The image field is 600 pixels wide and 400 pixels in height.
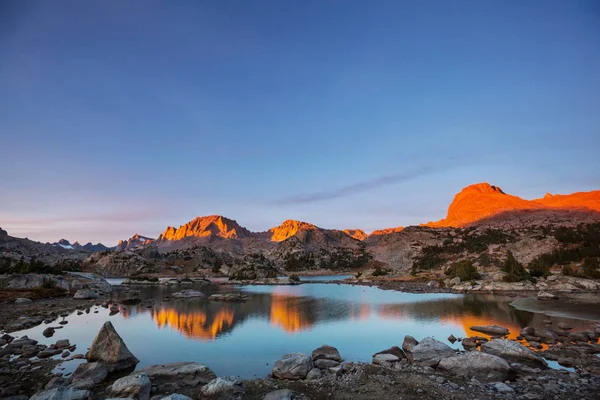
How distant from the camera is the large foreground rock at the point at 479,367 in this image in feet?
56.6

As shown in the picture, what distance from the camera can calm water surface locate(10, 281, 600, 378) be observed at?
1014 inches

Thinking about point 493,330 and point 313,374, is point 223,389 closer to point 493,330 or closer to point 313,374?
point 313,374

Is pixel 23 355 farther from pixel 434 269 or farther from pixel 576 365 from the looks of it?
pixel 434 269

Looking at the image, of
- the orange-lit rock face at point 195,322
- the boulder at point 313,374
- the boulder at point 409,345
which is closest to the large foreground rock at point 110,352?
the orange-lit rock face at point 195,322

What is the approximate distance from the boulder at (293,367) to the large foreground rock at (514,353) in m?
12.4

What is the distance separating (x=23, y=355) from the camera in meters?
22.7

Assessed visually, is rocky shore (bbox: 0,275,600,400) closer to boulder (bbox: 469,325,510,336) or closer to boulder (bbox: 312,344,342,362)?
boulder (bbox: 312,344,342,362)

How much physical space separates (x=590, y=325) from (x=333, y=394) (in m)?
30.5

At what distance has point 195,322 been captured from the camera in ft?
133

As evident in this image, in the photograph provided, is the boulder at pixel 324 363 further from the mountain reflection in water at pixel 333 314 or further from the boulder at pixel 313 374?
the mountain reflection in water at pixel 333 314

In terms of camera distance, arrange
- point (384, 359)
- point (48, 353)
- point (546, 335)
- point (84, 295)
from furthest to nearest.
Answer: point (84, 295) → point (546, 335) → point (48, 353) → point (384, 359)

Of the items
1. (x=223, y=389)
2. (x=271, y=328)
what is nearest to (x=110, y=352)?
(x=223, y=389)

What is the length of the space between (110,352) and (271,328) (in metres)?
18.6

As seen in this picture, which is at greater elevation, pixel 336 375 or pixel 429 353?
pixel 429 353
